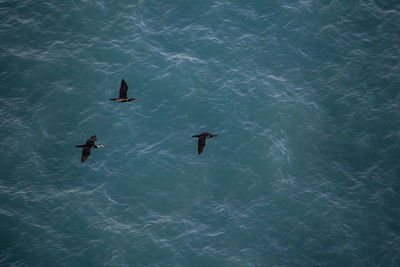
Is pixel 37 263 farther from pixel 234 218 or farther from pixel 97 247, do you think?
pixel 234 218

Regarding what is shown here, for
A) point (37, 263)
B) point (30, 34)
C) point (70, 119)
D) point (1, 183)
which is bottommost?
point (37, 263)

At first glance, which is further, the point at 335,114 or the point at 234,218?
the point at 335,114

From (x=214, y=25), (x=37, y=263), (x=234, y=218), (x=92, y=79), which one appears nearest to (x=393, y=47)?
(x=214, y=25)

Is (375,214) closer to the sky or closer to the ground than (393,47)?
closer to the ground

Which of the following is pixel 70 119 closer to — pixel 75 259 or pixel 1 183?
pixel 1 183

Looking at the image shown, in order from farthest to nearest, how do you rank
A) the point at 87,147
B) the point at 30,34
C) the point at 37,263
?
the point at 30,34, the point at 87,147, the point at 37,263

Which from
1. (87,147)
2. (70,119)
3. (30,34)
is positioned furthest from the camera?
(30,34)

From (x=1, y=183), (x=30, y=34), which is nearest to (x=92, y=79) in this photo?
(x=30, y=34)
